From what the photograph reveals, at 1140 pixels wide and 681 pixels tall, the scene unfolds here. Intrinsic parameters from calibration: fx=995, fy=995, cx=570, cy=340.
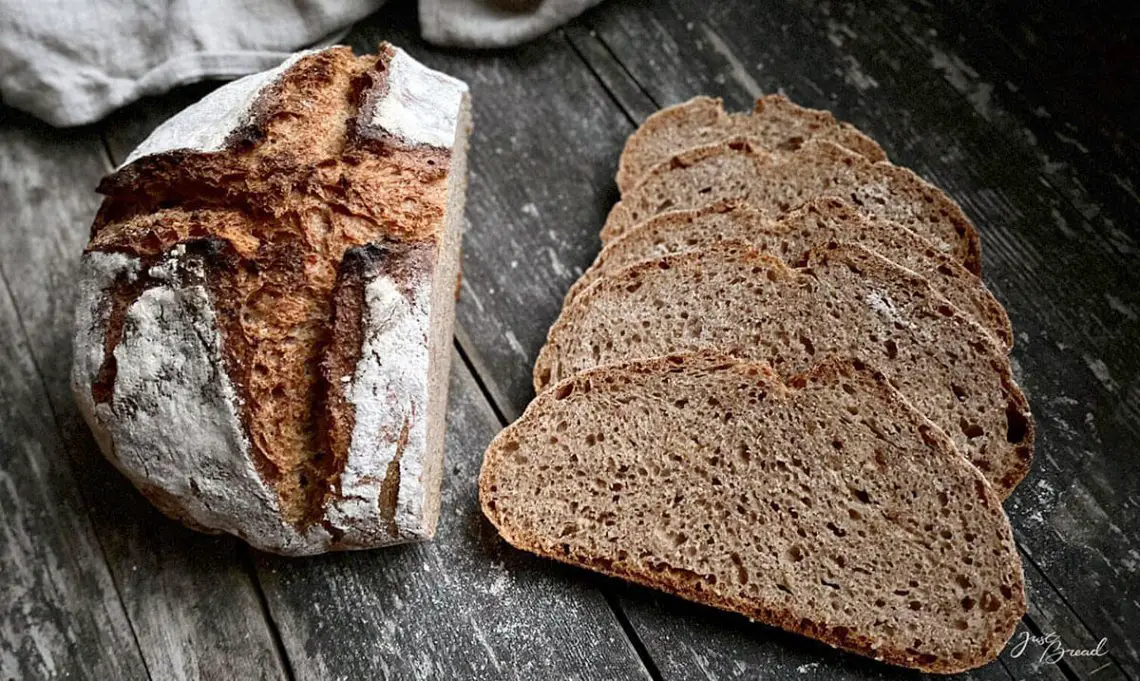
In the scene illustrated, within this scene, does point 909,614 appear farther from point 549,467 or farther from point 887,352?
point 549,467

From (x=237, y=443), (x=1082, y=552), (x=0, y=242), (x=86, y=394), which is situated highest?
(x=1082, y=552)

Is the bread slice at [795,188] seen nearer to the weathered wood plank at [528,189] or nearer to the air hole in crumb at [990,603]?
the weathered wood plank at [528,189]

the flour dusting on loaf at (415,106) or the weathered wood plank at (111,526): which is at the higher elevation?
the flour dusting on loaf at (415,106)

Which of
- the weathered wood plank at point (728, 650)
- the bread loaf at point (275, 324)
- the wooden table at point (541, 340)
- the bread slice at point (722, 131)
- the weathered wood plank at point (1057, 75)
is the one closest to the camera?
the bread loaf at point (275, 324)

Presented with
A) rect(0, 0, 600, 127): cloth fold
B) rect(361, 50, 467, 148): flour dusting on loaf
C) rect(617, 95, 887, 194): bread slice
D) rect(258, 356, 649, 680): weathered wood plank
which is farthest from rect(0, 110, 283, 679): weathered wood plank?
rect(617, 95, 887, 194): bread slice

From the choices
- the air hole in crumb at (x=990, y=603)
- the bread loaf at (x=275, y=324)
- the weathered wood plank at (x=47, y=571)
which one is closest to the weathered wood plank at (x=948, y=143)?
the air hole in crumb at (x=990, y=603)

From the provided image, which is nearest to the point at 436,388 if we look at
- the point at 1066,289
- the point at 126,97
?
the point at 126,97

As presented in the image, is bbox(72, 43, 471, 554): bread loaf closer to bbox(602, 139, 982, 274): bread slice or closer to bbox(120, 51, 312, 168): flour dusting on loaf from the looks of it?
bbox(120, 51, 312, 168): flour dusting on loaf
